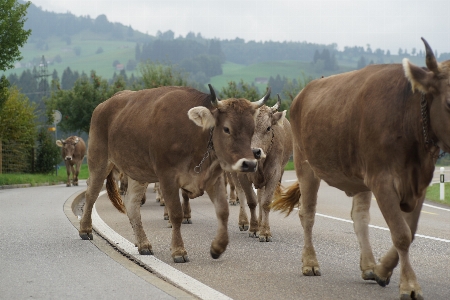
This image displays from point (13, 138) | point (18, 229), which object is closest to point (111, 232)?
point (18, 229)

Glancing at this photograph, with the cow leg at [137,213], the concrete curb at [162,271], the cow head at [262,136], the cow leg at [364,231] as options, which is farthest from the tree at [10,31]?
the cow leg at [364,231]

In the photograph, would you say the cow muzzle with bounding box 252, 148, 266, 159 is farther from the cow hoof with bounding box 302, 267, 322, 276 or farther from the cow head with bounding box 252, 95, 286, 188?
the cow head with bounding box 252, 95, 286, 188

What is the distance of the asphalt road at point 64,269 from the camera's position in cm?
734

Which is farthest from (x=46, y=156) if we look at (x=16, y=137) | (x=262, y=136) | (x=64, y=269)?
(x=64, y=269)

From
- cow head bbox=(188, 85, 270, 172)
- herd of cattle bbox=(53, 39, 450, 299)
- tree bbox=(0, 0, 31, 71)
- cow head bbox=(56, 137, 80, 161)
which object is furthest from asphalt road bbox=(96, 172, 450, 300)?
cow head bbox=(56, 137, 80, 161)

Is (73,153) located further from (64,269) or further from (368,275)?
(368,275)

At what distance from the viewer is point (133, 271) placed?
28.6 ft

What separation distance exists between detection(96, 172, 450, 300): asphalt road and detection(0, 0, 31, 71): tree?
1867cm

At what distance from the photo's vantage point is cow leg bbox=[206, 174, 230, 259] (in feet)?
31.6

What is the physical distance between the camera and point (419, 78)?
6.74 metres

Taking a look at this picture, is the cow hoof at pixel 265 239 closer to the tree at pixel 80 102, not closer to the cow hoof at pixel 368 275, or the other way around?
the cow hoof at pixel 368 275

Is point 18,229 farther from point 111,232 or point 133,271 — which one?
point 133,271

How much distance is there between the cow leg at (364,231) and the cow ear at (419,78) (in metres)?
2.04

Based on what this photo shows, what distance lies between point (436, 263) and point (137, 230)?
365 cm
